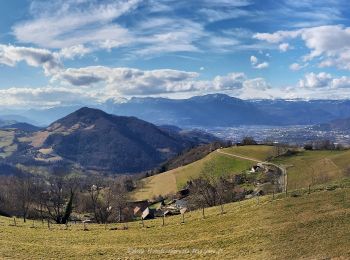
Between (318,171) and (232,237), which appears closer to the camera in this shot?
(232,237)

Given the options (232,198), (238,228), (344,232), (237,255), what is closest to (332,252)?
(344,232)

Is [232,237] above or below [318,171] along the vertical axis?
above

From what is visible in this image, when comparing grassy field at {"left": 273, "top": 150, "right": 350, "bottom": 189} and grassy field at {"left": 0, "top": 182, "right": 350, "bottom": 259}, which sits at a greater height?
grassy field at {"left": 0, "top": 182, "right": 350, "bottom": 259}

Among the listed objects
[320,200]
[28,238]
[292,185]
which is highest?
[320,200]

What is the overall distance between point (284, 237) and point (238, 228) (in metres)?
7.44

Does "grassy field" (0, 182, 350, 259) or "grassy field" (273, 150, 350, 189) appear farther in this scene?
"grassy field" (273, 150, 350, 189)

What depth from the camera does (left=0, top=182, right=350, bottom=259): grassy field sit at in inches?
1457

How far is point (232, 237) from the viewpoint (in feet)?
140

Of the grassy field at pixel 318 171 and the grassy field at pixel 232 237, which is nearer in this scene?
the grassy field at pixel 232 237

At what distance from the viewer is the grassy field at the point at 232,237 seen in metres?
37.0

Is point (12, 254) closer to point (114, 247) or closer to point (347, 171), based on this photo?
point (114, 247)

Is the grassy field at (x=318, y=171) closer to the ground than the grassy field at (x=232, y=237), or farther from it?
closer to the ground

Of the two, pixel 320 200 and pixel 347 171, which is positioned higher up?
pixel 320 200

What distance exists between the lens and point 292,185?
506ft
